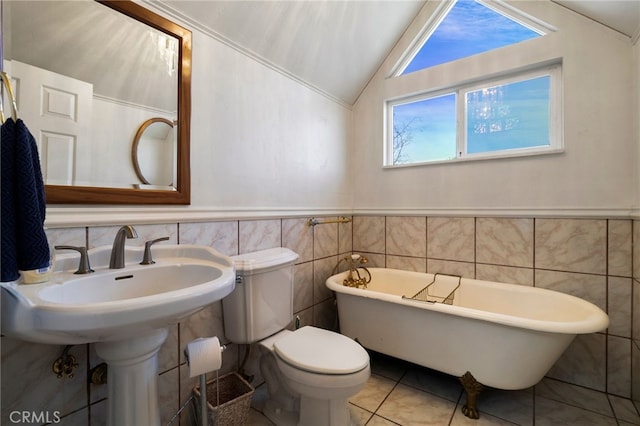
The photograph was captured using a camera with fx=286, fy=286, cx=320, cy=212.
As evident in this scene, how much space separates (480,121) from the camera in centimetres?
217

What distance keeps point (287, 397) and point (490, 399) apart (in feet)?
3.89

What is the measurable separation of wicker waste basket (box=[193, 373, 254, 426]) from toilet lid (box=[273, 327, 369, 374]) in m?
0.29

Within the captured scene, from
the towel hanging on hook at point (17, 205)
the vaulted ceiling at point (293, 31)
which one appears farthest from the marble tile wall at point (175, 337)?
the vaulted ceiling at point (293, 31)

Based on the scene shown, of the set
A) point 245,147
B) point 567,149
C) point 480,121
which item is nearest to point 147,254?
point 245,147

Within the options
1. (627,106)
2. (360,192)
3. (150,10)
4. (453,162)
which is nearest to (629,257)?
(627,106)

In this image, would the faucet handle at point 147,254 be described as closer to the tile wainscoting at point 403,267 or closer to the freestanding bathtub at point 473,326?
the tile wainscoting at point 403,267

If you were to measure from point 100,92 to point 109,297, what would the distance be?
2.72ft

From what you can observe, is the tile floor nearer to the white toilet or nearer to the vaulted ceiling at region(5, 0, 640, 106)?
the white toilet

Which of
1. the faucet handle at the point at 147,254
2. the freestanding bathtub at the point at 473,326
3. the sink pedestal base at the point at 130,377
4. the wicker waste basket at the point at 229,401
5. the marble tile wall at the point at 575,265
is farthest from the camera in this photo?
the marble tile wall at the point at 575,265

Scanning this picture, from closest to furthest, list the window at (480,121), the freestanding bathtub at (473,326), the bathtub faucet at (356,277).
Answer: the freestanding bathtub at (473,326) < the window at (480,121) < the bathtub faucet at (356,277)

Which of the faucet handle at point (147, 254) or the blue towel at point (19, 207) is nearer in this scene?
the blue towel at point (19, 207)

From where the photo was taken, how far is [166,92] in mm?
1374

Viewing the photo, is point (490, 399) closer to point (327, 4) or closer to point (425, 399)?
point (425, 399)

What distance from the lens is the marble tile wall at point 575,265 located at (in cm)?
168
